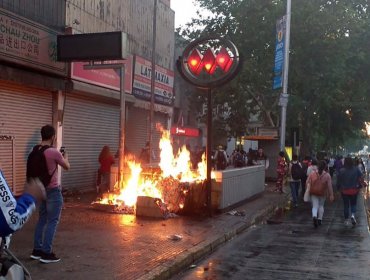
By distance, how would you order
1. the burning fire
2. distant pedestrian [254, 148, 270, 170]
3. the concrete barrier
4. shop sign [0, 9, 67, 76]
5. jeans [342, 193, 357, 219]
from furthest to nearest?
distant pedestrian [254, 148, 270, 170], jeans [342, 193, 357, 219], the concrete barrier, shop sign [0, 9, 67, 76], the burning fire

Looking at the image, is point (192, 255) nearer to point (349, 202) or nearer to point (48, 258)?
point (48, 258)

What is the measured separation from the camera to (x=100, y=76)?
52.1 ft

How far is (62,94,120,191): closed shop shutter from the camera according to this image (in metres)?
14.8

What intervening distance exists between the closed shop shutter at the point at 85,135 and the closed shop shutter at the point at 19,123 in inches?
49.4

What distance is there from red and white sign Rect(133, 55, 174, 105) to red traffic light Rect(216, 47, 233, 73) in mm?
7788

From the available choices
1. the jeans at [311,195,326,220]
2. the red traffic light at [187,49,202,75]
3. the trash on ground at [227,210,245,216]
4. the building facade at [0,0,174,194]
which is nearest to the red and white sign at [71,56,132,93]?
the building facade at [0,0,174,194]

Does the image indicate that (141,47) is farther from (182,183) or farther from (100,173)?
(182,183)

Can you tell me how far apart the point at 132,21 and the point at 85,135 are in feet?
18.3

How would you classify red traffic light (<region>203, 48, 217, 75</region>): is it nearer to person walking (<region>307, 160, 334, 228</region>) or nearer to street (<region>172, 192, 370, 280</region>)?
person walking (<region>307, 160, 334, 228</region>)

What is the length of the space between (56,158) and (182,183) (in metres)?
5.15

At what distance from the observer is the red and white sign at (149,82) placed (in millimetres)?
18828

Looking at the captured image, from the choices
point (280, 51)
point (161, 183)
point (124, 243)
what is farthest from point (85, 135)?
point (280, 51)

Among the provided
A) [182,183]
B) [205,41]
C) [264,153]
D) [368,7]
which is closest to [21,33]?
[205,41]

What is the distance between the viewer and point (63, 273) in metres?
5.89
